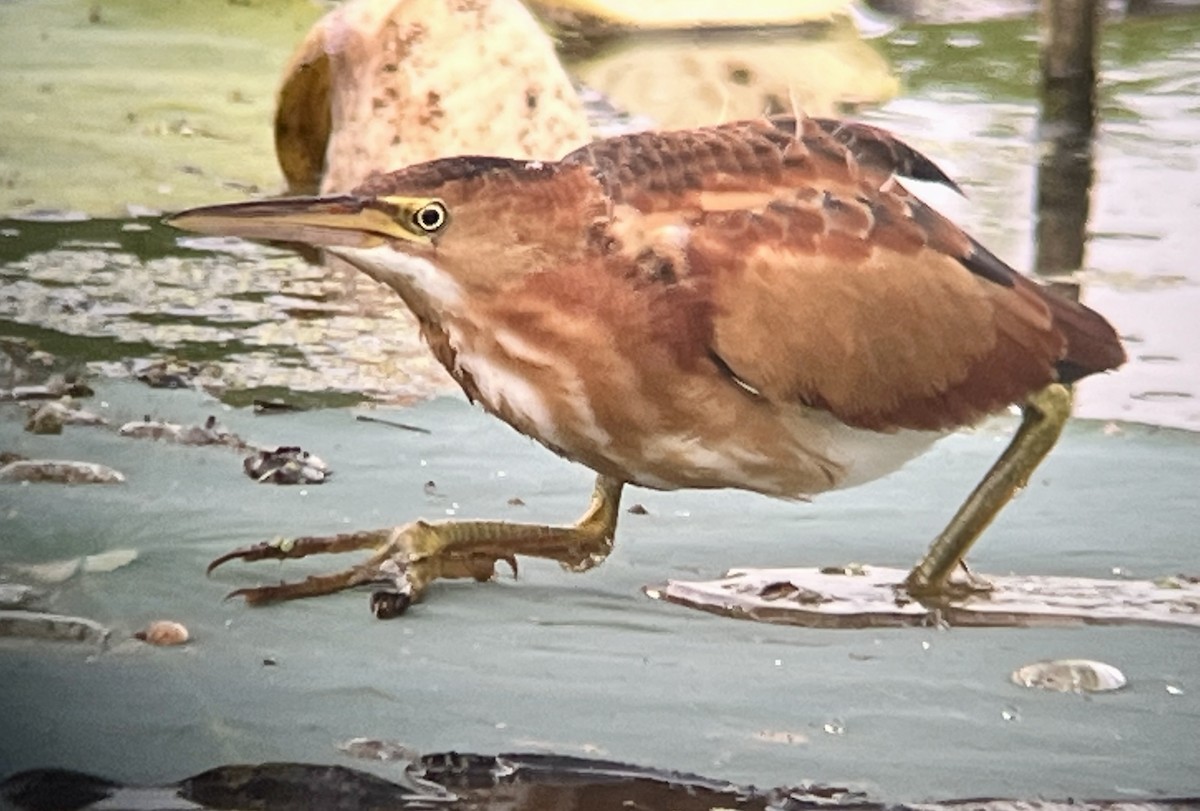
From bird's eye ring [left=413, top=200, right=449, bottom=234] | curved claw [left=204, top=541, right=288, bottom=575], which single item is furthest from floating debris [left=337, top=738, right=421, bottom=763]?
bird's eye ring [left=413, top=200, right=449, bottom=234]

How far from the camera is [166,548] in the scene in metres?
1.45

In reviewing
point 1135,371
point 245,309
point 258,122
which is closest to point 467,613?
point 245,309

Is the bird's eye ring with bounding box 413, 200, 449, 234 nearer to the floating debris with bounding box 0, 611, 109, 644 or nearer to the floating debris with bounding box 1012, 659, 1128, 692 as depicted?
the floating debris with bounding box 0, 611, 109, 644

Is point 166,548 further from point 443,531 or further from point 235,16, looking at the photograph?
point 235,16

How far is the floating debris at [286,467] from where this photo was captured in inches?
57.2

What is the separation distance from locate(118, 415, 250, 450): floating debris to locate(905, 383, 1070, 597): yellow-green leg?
21.2 inches

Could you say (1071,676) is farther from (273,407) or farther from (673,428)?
(273,407)

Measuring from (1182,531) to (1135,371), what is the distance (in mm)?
123

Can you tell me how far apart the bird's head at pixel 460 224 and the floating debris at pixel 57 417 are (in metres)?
0.29

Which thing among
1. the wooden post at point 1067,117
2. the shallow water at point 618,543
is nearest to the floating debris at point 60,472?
the shallow water at point 618,543

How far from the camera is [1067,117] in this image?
4.56ft

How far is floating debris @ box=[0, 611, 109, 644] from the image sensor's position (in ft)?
4.72

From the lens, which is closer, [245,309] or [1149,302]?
[1149,302]

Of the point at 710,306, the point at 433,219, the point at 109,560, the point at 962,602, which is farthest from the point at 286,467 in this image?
the point at 962,602
